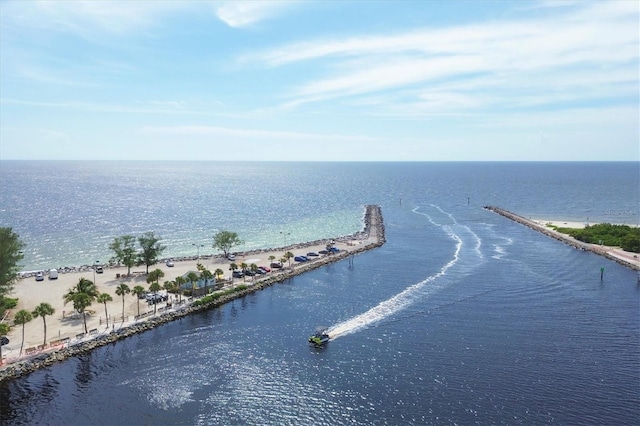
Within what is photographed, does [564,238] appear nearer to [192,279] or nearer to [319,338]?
[319,338]

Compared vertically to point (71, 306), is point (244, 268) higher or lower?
higher

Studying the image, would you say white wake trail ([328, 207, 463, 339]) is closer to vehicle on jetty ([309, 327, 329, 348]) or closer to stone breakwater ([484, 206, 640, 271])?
vehicle on jetty ([309, 327, 329, 348])

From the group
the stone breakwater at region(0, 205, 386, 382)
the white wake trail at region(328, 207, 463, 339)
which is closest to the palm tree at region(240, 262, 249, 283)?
the stone breakwater at region(0, 205, 386, 382)

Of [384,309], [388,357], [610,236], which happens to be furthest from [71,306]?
[610,236]

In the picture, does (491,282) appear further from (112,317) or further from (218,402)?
(112,317)

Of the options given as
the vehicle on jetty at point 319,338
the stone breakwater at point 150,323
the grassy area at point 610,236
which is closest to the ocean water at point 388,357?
the vehicle on jetty at point 319,338

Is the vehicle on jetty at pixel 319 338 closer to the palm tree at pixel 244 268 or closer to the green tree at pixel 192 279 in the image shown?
the green tree at pixel 192 279
